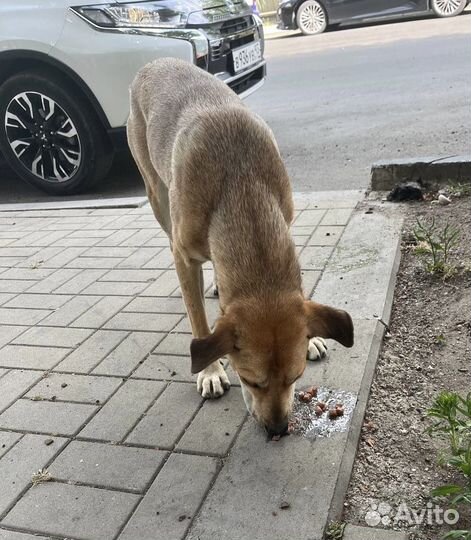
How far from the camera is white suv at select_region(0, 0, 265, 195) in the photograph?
19.4ft

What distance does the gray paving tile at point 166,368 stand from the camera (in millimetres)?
3268

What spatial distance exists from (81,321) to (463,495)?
2.78 m

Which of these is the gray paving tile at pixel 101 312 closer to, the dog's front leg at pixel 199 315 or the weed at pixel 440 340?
the dog's front leg at pixel 199 315

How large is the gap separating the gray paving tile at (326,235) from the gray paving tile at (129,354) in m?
1.53

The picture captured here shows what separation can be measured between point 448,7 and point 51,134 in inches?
537

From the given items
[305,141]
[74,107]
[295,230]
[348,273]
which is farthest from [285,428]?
[305,141]

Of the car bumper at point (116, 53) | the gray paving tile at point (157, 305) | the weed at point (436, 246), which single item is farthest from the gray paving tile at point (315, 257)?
the car bumper at point (116, 53)

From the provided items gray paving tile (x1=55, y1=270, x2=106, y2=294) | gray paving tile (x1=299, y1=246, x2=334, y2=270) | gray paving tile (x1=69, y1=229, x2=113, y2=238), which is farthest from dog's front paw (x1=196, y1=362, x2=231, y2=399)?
gray paving tile (x1=69, y1=229, x2=113, y2=238)

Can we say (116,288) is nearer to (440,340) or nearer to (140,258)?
(140,258)

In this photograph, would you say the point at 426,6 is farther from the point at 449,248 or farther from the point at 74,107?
the point at 449,248

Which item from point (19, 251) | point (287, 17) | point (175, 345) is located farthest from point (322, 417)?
point (287, 17)

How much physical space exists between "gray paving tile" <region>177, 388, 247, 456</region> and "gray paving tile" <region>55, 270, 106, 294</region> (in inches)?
76.9

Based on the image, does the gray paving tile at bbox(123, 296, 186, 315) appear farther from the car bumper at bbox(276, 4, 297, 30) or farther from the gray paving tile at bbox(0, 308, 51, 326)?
the car bumper at bbox(276, 4, 297, 30)

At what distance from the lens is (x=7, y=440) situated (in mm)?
2963
